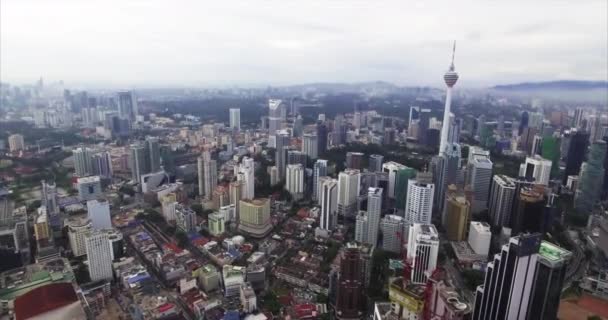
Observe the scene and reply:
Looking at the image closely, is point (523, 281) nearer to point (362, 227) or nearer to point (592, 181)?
point (362, 227)

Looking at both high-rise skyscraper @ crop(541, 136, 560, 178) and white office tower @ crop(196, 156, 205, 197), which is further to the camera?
high-rise skyscraper @ crop(541, 136, 560, 178)

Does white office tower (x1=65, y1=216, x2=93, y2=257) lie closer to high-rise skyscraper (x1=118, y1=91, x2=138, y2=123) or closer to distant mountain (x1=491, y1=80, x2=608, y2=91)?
high-rise skyscraper (x1=118, y1=91, x2=138, y2=123)

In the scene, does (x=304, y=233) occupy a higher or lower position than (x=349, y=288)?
lower

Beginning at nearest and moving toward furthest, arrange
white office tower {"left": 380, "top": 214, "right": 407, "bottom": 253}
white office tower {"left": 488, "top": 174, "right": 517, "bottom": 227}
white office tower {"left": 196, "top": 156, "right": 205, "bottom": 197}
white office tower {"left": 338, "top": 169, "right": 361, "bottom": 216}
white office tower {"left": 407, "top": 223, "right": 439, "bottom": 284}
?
white office tower {"left": 407, "top": 223, "right": 439, "bottom": 284} → white office tower {"left": 380, "top": 214, "right": 407, "bottom": 253} → white office tower {"left": 488, "top": 174, "right": 517, "bottom": 227} → white office tower {"left": 338, "top": 169, "right": 361, "bottom": 216} → white office tower {"left": 196, "top": 156, "right": 205, "bottom": 197}

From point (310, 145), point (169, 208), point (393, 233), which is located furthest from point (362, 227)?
point (310, 145)

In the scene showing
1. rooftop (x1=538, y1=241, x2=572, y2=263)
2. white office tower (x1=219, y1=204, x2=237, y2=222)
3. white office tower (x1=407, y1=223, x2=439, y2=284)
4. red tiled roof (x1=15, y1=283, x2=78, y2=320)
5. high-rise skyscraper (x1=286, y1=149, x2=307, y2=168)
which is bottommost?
white office tower (x1=219, y1=204, x2=237, y2=222)

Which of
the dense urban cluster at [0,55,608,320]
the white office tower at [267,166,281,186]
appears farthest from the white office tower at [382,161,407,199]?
the white office tower at [267,166,281,186]

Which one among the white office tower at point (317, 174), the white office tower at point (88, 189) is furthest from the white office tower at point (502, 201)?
the white office tower at point (88, 189)
